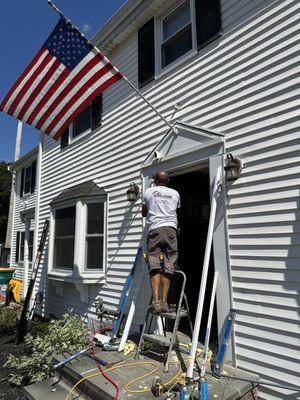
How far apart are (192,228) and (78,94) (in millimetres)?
3027

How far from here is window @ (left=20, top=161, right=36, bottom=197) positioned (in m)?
13.3

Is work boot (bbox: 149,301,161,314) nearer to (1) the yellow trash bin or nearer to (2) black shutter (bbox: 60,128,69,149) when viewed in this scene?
(2) black shutter (bbox: 60,128,69,149)

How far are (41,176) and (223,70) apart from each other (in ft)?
23.4

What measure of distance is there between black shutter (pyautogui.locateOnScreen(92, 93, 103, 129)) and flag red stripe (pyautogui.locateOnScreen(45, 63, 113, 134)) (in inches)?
58.2

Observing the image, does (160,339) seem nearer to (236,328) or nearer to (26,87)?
(236,328)

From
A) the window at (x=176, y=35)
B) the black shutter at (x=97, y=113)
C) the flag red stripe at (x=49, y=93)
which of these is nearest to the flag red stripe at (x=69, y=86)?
the flag red stripe at (x=49, y=93)

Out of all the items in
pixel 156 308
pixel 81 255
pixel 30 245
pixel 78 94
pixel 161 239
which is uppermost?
pixel 78 94

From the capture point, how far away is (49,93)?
557 centimetres

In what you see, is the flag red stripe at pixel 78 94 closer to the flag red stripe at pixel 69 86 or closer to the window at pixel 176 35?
the flag red stripe at pixel 69 86

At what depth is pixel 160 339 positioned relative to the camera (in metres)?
3.88

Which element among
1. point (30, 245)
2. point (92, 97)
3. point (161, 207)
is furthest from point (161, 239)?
point (30, 245)

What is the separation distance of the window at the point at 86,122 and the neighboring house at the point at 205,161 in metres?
0.05

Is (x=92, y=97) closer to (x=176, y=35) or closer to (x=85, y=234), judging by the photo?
(x=176, y=35)

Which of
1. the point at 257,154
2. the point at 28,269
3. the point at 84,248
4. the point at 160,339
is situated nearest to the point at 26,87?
the point at 84,248
